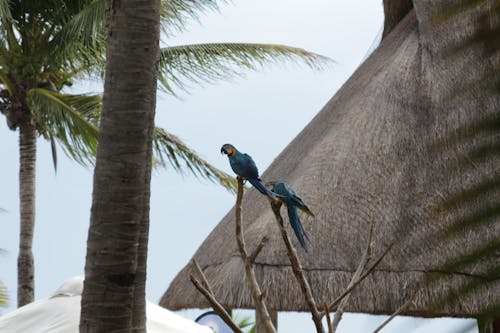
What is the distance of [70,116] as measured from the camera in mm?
13570

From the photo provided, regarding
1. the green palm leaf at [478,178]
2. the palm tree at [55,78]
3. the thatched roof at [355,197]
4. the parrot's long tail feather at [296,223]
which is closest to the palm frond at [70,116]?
the palm tree at [55,78]

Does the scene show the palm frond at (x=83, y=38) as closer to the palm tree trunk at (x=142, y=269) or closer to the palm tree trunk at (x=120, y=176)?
the palm tree trunk at (x=142, y=269)

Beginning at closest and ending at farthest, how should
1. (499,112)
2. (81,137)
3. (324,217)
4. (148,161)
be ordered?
(499,112)
(148,161)
(324,217)
(81,137)

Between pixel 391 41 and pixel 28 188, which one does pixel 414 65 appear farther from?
pixel 28 188

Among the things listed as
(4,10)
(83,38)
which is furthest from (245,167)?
(4,10)

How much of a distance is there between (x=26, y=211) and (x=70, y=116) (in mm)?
2059

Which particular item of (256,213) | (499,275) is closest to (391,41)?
(256,213)

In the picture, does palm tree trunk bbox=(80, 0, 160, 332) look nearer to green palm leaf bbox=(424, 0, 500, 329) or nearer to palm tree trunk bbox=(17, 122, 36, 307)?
green palm leaf bbox=(424, 0, 500, 329)

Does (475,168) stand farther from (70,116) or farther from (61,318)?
(70,116)

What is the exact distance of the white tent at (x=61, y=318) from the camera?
20.5ft

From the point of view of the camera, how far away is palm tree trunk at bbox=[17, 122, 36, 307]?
14539 millimetres

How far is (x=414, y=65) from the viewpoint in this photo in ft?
29.2

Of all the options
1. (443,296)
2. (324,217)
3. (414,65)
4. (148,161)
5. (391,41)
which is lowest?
(443,296)

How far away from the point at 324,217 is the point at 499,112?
7.28m
